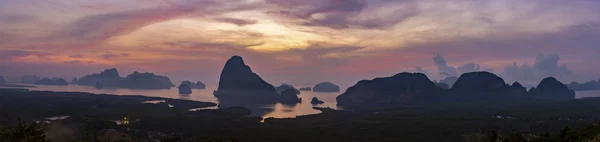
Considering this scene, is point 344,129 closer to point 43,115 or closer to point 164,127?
point 164,127

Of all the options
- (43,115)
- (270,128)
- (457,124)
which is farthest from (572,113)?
(43,115)

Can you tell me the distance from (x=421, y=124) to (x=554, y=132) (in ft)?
85.6

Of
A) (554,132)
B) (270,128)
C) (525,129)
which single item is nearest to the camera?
(554,132)

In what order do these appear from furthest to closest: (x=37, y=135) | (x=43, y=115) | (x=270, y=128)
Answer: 1. (x=43, y=115)
2. (x=270, y=128)
3. (x=37, y=135)

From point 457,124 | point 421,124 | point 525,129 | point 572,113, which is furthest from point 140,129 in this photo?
point 572,113

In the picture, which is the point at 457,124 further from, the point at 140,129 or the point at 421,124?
the point at 140,129

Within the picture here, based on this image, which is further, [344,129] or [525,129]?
[344,129]

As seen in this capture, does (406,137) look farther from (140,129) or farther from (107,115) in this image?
(107,115)

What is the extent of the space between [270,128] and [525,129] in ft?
163

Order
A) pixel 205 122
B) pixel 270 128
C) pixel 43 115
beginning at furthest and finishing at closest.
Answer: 1. pixel 43 115
2. pixel 205 122
3. pixel 270 128

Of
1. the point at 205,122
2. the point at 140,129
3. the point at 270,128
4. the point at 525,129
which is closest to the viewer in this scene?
the point at 525,129

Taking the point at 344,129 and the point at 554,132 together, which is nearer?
the point at 554,132

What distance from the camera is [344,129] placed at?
85.4 meters

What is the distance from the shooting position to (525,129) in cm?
7544
